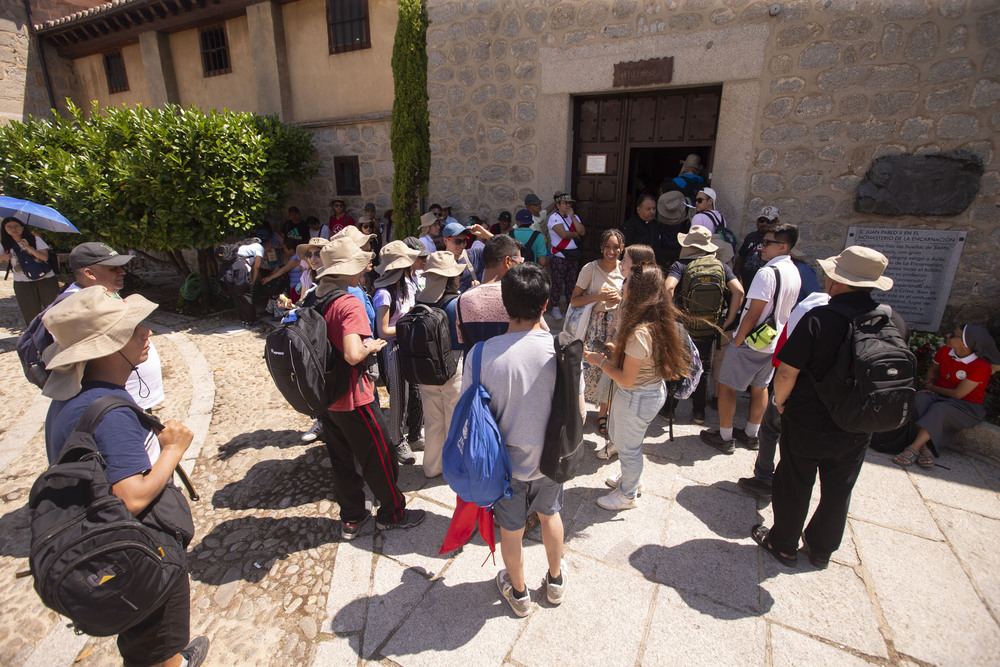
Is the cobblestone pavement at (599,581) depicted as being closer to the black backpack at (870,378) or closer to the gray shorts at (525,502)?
the gray shorts at (525,502)

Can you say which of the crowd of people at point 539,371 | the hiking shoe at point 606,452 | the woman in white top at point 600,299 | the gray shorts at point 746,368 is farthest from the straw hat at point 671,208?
the hiking shoe at point 606,452

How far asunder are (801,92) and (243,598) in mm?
6970

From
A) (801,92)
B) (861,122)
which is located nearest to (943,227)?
(861,122)

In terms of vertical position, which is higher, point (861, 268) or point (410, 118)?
point (410, 118)

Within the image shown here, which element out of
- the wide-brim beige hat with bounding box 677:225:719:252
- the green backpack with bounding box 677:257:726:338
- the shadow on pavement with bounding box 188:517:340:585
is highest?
the wide-brim beige hat with bounding box 677:225:719:252

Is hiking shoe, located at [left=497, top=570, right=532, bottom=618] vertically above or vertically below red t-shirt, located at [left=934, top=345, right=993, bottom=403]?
below

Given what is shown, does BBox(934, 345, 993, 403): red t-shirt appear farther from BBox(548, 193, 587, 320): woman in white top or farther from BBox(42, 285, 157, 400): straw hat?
BBox(42, 285, 157, 400): straw hat

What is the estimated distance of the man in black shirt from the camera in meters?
2.51

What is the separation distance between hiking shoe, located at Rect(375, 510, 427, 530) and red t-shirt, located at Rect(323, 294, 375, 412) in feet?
3.00

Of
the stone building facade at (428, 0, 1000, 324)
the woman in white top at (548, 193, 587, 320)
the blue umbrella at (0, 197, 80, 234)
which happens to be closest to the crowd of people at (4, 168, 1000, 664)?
the stone building facade at (428, 0, 1000, 324)

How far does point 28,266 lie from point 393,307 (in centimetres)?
597

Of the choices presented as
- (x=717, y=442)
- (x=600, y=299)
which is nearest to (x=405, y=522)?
(x=600, y=299)

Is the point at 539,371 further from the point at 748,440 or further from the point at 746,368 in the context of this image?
the point at 748,440

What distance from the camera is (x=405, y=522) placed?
128 inches
